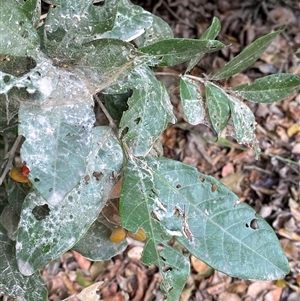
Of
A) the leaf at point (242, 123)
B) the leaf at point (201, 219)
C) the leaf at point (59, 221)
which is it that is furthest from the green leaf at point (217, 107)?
the leaf at point (59, 221)

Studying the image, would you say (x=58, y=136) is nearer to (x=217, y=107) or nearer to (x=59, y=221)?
(x=59, y=221)

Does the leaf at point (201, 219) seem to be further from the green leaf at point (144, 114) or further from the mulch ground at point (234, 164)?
the mulch ground at point (234, 164)

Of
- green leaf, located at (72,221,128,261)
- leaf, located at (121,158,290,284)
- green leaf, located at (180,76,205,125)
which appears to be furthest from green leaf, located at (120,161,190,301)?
green leaf, located at (72,221,128,261)

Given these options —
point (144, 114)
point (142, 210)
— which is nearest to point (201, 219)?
point (142, 210)

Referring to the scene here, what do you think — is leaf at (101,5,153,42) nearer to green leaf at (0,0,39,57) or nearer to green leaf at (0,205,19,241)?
green leaf at (0,0,39,57)

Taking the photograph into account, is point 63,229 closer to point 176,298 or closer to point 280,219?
point 176,298

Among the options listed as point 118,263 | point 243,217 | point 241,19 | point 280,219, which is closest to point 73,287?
point 118,263
